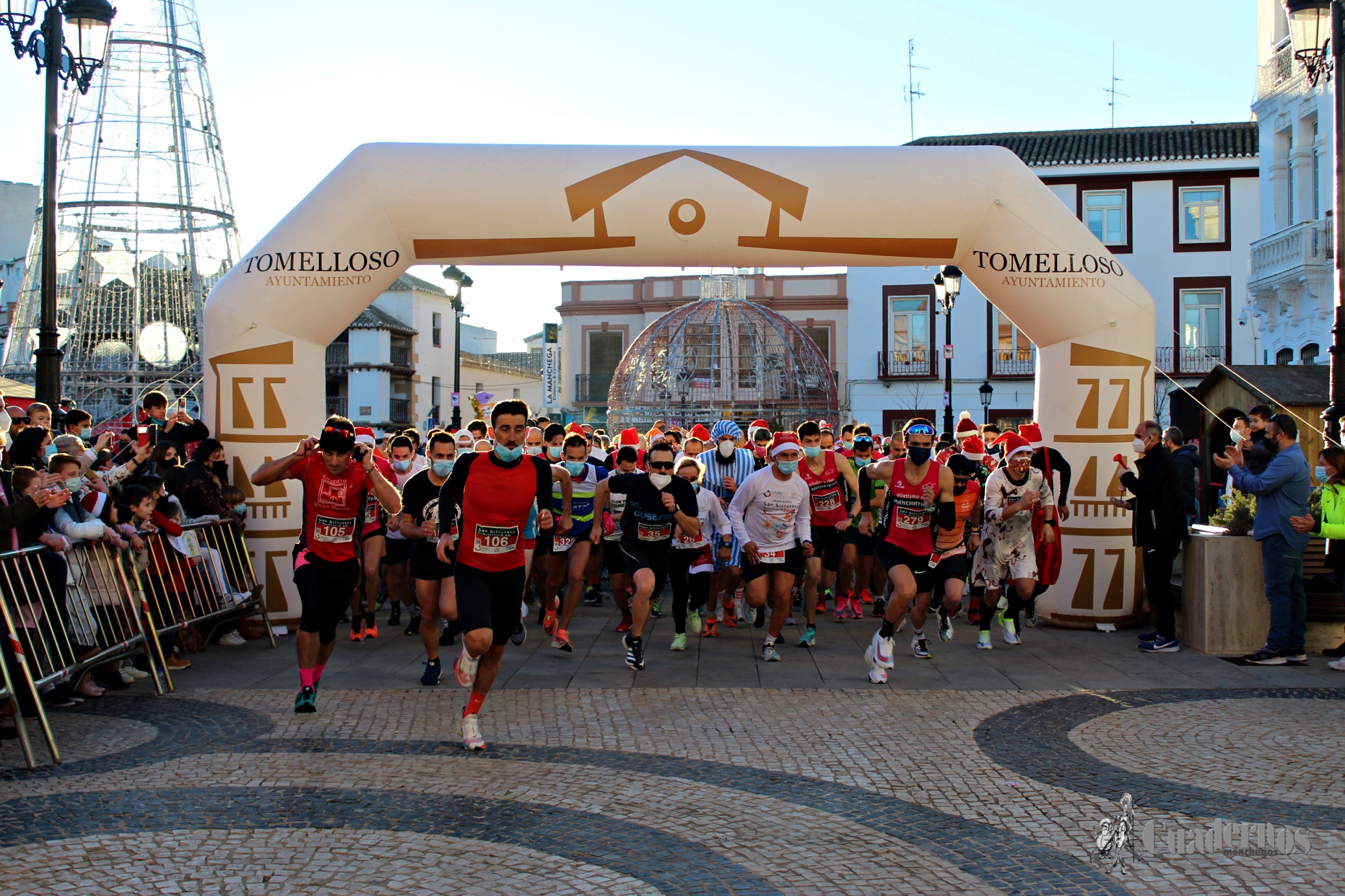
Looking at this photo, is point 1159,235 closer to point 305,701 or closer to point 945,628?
point 945,628

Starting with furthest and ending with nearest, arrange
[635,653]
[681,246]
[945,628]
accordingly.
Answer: [681,246] < [945,628] < [635,653]

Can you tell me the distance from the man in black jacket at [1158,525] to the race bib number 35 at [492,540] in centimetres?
553

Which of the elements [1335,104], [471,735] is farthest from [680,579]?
[1335,104]

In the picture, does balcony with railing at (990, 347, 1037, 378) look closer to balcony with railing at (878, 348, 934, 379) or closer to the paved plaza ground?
balcony with railing at (878, 348, 934, 379)

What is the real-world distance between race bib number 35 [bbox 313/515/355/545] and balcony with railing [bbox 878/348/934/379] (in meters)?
34.4

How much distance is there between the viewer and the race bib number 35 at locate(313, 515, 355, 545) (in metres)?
7.33

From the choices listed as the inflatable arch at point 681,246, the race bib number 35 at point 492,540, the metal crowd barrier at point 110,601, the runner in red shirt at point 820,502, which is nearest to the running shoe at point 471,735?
the race bib number 35 at point 492,540

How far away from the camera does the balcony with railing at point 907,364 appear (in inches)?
1586

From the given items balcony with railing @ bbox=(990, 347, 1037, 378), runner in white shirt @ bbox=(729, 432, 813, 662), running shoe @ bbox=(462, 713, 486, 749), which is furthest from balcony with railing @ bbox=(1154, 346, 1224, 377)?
running shoe @ bbox=(462, 713, 486, 749)

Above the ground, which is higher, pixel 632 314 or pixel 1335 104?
pixel 632 314

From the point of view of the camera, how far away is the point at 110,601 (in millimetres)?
7926

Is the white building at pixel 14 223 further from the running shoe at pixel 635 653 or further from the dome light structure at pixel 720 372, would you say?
the running shoe at pixel 635 653

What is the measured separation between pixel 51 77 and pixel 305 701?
7.13m

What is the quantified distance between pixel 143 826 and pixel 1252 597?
7.95 meters
